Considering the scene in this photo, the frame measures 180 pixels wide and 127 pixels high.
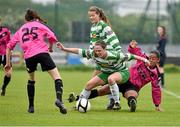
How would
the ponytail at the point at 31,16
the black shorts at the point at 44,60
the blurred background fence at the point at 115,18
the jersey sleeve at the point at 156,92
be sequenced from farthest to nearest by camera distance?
1. the blurred background fence at the point at 115,18
2. the jersey sleeve at the point at 156,92
3. the ponytail at the point at 31,16
4. the black shorts at the point at 44,60

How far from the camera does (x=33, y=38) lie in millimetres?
13289

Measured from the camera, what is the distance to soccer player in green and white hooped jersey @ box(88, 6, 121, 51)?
569 inches

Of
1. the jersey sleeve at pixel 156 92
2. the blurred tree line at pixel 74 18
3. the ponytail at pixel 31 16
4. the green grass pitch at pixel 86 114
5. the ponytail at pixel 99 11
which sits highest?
the blurred tree line at pixel 74 18

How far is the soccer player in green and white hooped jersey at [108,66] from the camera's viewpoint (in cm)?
1381

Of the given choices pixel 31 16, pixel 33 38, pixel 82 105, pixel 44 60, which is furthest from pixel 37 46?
pixel 82 105

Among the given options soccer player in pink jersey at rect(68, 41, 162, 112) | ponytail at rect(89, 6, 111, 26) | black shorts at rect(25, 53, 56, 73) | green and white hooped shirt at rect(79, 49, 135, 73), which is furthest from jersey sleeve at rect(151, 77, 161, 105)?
black shorts at rect(25, 53, 56, 73)

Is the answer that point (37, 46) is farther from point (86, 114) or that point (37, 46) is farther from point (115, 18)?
point (115, 18)

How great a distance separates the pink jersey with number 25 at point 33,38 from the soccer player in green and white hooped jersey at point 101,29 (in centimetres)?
137

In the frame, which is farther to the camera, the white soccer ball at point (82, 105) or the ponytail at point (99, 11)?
the ponytail at point (99, 11)

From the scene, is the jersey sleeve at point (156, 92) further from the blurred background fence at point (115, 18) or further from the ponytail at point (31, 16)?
the blurred background fence at point (115, 18)

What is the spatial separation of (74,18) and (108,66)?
99.6 ft

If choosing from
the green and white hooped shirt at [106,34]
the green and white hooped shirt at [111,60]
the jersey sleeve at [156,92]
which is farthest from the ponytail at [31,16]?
the jersey sleeve at [156,92]

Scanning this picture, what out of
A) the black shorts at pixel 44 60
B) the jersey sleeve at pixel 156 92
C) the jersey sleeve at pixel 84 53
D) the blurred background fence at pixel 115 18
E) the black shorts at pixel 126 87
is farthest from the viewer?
the blurred background fence at pixel 115 18

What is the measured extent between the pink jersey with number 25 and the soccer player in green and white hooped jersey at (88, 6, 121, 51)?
4.49ft
